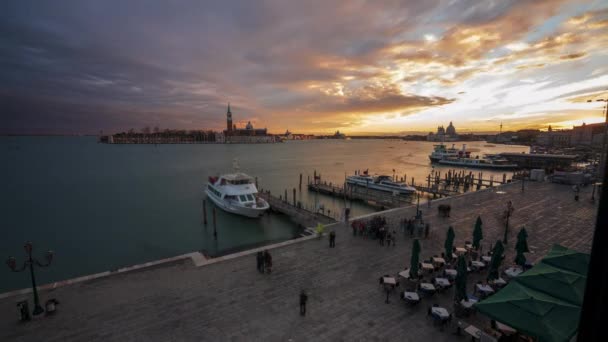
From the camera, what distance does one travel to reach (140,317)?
10.2 m

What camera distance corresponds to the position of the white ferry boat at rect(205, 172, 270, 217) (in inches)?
1164

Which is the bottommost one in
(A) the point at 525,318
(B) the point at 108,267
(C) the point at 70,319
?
(B) the point at 108,267

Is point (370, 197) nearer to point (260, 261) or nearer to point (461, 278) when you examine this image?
point (260, 261)

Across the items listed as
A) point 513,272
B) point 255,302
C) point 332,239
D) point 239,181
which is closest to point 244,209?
point 239,181

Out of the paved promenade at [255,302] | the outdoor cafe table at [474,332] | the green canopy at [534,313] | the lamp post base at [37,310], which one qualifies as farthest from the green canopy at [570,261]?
the lamp post base at [37,310]

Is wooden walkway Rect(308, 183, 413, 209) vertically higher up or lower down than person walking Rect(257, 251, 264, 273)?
lower down

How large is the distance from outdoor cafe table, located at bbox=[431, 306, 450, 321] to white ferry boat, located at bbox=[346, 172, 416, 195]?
3345 centimetres

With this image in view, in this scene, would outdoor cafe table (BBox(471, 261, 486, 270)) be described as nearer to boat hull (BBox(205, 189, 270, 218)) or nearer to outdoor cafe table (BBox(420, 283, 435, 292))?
outdoor cafe table (BBox(420, 283, 435, 292))

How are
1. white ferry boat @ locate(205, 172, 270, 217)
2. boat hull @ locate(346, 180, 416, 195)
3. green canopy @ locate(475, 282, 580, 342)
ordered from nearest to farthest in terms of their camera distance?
green canopy @ locate(475, 282, 580, 342) < white ferry boat @ locate(205, 172, 270, 217) < boat hull @ locate(346, 180, 416, 195)

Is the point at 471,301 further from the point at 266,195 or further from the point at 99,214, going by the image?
the point at 99,214

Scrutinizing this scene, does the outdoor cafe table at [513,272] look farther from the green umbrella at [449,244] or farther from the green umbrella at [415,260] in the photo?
the green umbrella at [415,260]

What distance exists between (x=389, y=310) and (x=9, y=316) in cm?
1388

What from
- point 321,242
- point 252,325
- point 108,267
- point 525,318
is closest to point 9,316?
point 252,325

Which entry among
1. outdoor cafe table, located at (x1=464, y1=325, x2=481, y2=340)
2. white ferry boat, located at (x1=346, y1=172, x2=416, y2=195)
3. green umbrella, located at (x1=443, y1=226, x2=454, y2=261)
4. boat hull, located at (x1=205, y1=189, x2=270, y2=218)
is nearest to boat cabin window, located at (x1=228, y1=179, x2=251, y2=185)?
boat hull, located at (x1=205, y1=189, x2=270, y2=218)
